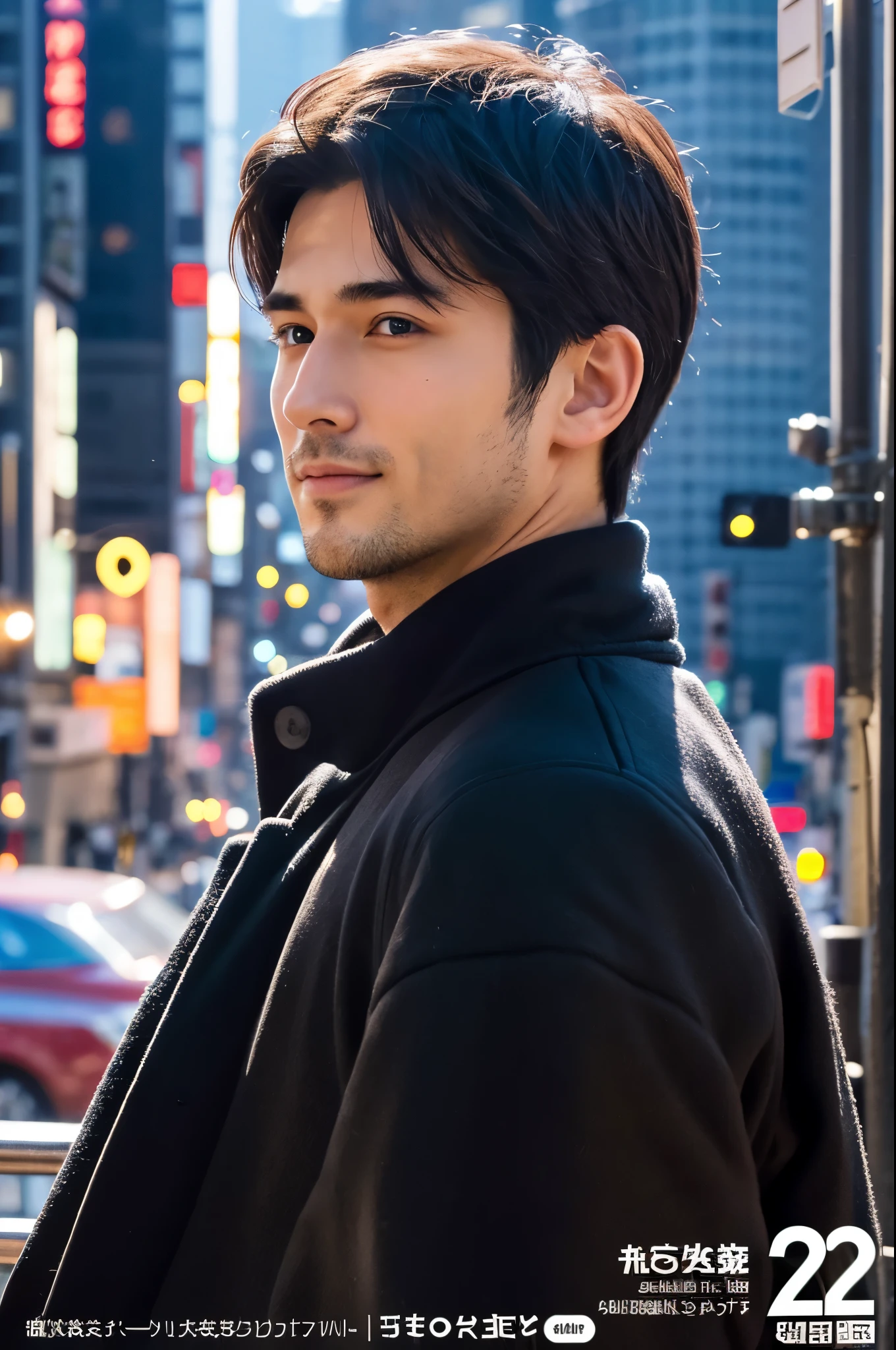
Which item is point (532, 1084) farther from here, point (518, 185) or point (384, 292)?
point (518, 185)

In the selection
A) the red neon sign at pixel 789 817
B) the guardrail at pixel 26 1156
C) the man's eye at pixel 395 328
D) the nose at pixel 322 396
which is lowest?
the red neon sign at pixel 789 817

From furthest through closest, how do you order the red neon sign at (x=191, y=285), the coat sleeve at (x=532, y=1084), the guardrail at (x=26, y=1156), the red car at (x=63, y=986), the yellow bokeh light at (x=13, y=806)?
1. the red neon sign at (x=191, y=285)
2. the yellow bokeh light at (x=13, y=806)
3. the red car at (x=63, y=986)
4. the guardrail at (x=26, y=1156)
5. the coat sleeve at (x=532, y=1084)

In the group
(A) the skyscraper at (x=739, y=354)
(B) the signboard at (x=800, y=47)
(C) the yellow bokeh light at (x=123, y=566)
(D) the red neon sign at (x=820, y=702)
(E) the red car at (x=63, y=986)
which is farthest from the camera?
(C) the yellow bokeh light at (x=123, y=566)

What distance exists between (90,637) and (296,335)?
28405mm

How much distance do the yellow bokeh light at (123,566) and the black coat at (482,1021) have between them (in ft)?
64.9

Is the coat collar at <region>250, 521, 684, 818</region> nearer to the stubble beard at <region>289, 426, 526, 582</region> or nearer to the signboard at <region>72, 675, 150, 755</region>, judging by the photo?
the stubble beard at <region>289, 426, 526, 582</region>

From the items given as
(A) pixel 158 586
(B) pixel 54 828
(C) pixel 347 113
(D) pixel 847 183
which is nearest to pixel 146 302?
(A) pixel 158 586

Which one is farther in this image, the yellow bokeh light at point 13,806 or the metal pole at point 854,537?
the yellow bokeh light at point 13,806

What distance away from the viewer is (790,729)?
102 ft

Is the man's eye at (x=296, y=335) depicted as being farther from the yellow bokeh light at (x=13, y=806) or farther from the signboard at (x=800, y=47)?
the yellow bokeh light at (x=13, y=806)

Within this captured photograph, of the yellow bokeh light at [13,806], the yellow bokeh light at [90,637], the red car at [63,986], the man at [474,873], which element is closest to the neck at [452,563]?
the man at [474,873]

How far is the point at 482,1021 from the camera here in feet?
3.10

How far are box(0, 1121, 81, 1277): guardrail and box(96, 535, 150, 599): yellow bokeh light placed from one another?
18.9 metres

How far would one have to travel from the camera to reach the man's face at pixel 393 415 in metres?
1.32
